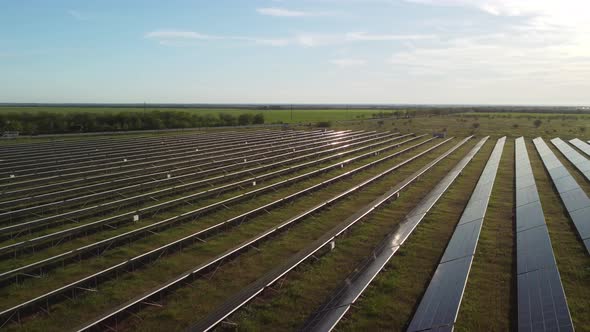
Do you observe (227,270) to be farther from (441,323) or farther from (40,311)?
(441,323)

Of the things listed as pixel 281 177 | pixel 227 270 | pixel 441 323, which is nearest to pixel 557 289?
pixel 441 323

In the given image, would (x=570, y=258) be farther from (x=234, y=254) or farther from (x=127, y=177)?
(x=127, y=177)

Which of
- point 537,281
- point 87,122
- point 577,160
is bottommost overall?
point 537,281

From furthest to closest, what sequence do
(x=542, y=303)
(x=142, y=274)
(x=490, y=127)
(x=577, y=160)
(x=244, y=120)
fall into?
1. (x=244, y=120)
2. (x=490, y=127)
3. (x=577, y=160)
4. (x=142, y=274)
5. (x=542, y=303)

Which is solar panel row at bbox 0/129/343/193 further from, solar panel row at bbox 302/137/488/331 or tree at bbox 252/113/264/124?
tree at bbox 252/113/264/124

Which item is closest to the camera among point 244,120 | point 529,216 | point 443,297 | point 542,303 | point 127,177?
point 542,303

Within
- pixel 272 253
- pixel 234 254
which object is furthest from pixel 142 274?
pixel 272 253

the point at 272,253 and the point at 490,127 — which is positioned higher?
the point at 490,127
